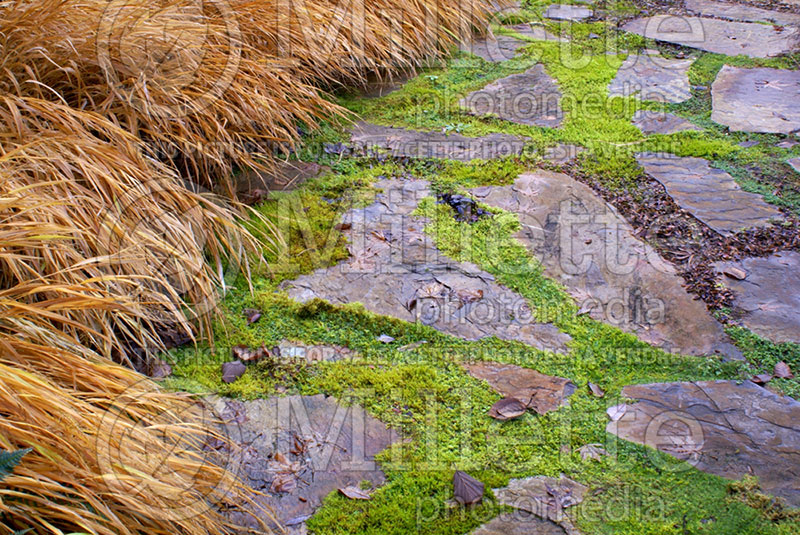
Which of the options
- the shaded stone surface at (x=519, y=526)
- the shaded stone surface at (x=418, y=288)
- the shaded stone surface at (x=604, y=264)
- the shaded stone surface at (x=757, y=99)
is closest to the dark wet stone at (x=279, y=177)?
the shaded stone surface at (x=418, y=288)

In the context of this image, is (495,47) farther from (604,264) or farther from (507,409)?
(507,409)

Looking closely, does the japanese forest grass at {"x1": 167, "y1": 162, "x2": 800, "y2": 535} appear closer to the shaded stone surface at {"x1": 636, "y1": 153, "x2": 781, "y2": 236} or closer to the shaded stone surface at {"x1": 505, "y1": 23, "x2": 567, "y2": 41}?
the shaded stone surface at {"x1": 636, "y1": 153, "x2": 781, "y2": 236}

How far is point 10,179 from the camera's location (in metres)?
2.17

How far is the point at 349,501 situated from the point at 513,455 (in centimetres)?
48

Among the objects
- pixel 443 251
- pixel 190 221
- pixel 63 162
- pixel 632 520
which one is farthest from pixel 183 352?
pixel 632 520

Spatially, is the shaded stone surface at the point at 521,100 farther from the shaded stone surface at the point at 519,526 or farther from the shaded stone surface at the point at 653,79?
the shaded stone surface at the point at 519,526

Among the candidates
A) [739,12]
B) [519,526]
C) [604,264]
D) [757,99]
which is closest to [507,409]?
[519,526]

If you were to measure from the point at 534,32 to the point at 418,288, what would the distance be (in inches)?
117

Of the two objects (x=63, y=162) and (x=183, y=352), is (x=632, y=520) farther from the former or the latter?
(x=63, y=162)

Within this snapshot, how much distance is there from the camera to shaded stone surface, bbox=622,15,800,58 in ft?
14.6

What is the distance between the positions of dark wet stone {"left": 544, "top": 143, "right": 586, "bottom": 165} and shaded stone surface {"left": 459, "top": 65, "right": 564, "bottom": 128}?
23 centimetres

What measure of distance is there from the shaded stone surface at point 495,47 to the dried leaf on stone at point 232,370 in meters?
2.85

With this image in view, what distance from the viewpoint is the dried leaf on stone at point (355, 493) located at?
1.82 meters

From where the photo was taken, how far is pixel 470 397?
2.13 metres
